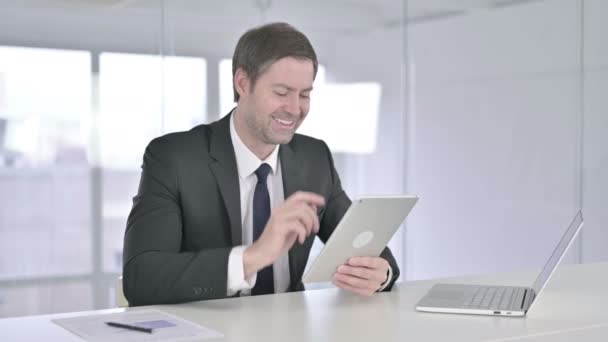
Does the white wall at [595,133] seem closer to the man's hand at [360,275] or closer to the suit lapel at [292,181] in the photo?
the suit lapel at [292,181]

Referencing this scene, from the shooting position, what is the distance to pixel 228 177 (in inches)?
104

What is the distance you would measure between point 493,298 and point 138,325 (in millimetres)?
924

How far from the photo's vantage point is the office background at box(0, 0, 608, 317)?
14.0ft

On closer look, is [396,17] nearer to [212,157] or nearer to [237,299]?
[212,157]

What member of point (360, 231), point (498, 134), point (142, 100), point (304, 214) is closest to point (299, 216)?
point (304, 214)

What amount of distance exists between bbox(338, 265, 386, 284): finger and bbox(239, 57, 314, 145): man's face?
19.8 inches

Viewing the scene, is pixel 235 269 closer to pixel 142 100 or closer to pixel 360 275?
pixel 360 275

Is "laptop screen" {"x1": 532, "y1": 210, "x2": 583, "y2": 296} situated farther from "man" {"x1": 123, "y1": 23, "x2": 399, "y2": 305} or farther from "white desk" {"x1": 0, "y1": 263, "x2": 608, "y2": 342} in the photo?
"man" {"x1": 123, "y1": 23, "x2": 399, "y2": 305}

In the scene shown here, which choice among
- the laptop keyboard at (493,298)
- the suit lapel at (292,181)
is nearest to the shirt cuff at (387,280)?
the laptop keyboard at (493,298)

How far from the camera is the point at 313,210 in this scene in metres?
2.19

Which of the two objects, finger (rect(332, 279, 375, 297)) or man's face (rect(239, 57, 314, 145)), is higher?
man's face (rect(239, 57, 314, 145))

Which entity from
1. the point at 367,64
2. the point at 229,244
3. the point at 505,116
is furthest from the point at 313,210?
the point at 505,116

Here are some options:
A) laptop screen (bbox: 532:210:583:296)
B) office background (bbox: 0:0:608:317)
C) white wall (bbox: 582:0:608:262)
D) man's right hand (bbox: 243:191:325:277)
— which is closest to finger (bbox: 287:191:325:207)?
man's right hand (bbox: 243:191:325:277)

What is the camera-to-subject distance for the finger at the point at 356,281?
2.37 m
